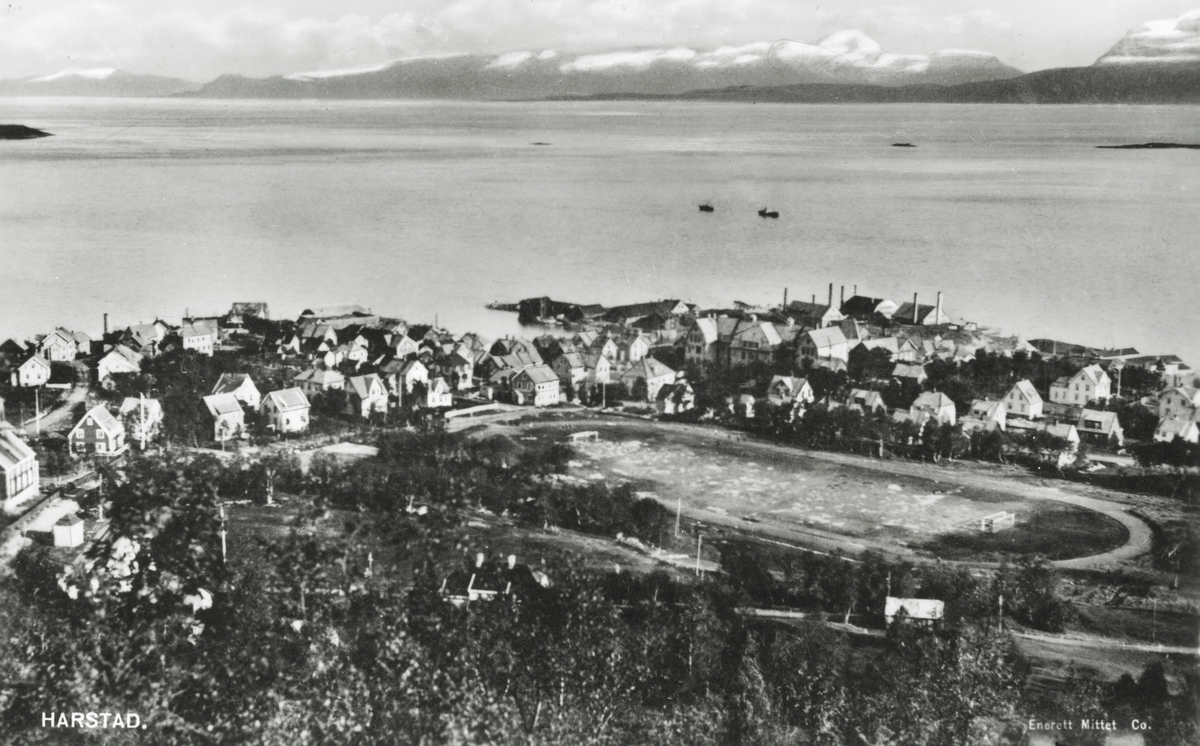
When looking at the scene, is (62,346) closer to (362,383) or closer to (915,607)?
(362,383)

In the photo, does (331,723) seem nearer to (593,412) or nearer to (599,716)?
(599,716)

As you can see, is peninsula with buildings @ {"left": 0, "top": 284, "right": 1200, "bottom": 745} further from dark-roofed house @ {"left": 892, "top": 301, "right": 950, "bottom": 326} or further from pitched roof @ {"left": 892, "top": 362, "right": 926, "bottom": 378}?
dark-roofed house @ {"left": 892, "top": 301, "right": 950, "bottom": 326}

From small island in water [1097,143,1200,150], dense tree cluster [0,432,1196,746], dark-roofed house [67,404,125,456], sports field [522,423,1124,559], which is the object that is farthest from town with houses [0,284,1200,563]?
small island in water [1097,143,1200,150]

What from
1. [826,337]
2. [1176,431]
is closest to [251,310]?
[826,337]

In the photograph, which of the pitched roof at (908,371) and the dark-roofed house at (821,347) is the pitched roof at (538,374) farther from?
the pitched roof at (908,371)

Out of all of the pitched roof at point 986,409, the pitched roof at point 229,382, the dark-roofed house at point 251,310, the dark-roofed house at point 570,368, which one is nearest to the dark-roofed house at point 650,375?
the dark-roofed house at point 570,368

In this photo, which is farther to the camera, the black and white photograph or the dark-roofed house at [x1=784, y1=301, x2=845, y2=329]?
the dark-roofed house at [x1=784, y1=301, x2=845, y2=329]
